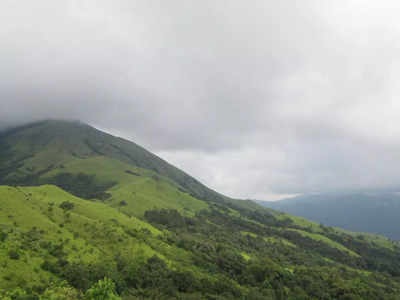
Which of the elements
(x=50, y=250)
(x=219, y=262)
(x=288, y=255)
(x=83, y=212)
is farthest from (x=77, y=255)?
(x=288, y=255)

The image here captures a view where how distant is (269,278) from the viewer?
106m

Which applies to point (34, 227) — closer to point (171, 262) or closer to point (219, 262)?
point (171, 262)

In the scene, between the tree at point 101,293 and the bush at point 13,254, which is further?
the bush at point 13,254

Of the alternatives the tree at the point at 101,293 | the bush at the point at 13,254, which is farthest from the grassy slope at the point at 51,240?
the tree at the point at 101,293

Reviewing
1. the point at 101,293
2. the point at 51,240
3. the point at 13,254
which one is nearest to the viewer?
the point at 101,293

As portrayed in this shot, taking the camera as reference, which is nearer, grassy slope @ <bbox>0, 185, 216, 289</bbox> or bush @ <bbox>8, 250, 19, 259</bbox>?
grassy slope @ <bbox>0, 185, 216, 289</bbox>

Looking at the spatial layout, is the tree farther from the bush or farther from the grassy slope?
the bush

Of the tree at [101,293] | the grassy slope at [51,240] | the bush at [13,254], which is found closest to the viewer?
the tree at [101,293]

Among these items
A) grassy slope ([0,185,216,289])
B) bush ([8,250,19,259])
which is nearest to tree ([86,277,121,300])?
grassy slope ([0,185,216,289])

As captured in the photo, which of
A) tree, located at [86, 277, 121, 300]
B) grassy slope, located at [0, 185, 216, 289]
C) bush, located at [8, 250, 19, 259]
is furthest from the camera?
bush, located at [8, 250, 19, 259]

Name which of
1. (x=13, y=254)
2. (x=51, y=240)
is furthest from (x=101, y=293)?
(x=51, y=240)

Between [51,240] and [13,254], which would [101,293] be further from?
[51,240]

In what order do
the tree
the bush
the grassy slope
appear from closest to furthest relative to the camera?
the tree → the grassy slope → the bush

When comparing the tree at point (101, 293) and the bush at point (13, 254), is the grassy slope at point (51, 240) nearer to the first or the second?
the bush at point (13, 254)
